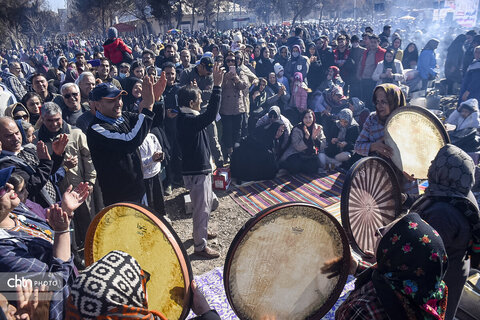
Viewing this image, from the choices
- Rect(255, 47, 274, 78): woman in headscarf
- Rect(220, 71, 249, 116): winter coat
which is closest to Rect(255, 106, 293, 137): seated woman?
Rect(220, 71, 249, 116): winter coat

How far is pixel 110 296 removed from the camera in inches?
55.3

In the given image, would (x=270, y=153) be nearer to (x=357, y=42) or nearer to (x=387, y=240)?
(x=387, y=240)

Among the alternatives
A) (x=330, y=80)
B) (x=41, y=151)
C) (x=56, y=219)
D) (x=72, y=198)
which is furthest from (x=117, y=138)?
(x=330, y=80)

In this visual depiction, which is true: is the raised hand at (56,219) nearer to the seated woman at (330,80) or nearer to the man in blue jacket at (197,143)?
the man in blue jacket at (197,143)

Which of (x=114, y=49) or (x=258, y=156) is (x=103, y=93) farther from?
(x=114, y=49)

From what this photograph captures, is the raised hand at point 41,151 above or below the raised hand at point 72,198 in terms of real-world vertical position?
above

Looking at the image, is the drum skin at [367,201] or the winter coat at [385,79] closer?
the drum skin at [367,201]

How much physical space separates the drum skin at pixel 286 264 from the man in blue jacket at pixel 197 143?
82.7 inches

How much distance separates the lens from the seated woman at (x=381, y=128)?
128 inches

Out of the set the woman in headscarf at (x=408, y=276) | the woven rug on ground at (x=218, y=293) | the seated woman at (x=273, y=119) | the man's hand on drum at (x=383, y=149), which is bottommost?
the woven rug on ground at (x=218, y=293)

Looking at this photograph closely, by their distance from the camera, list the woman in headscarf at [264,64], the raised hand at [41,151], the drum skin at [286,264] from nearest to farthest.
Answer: the drum skin at [286,264] < the raised hand at [41,151] < the woman in headscarf at [264,64]

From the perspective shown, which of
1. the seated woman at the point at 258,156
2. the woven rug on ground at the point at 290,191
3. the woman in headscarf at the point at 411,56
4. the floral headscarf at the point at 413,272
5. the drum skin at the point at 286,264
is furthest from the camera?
the woman in headscarf at the point at 411,56

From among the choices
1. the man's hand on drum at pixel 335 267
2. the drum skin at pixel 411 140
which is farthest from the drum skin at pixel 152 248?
the drum skin at pixel 411 140

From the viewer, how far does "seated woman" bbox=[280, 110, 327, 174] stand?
690 cm
